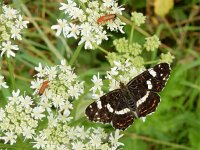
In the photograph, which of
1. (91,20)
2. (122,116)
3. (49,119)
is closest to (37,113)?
(49,119)

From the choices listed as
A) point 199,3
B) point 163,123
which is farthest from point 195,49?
point 163,123

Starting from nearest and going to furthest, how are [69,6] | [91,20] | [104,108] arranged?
[104,108], [91,20], [69,6]

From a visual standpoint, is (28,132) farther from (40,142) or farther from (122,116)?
(122,116)

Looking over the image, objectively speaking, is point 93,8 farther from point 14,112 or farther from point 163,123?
point 163,123

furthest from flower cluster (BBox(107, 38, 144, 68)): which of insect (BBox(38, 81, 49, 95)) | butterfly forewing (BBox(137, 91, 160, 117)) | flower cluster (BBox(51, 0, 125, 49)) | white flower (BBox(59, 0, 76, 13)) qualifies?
insect (BBox(38, 81, 49, 95))

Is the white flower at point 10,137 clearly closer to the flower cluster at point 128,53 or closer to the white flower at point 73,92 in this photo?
the white flower at point 73,92

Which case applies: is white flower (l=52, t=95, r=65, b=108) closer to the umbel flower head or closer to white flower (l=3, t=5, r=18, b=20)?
the umbel flower head
